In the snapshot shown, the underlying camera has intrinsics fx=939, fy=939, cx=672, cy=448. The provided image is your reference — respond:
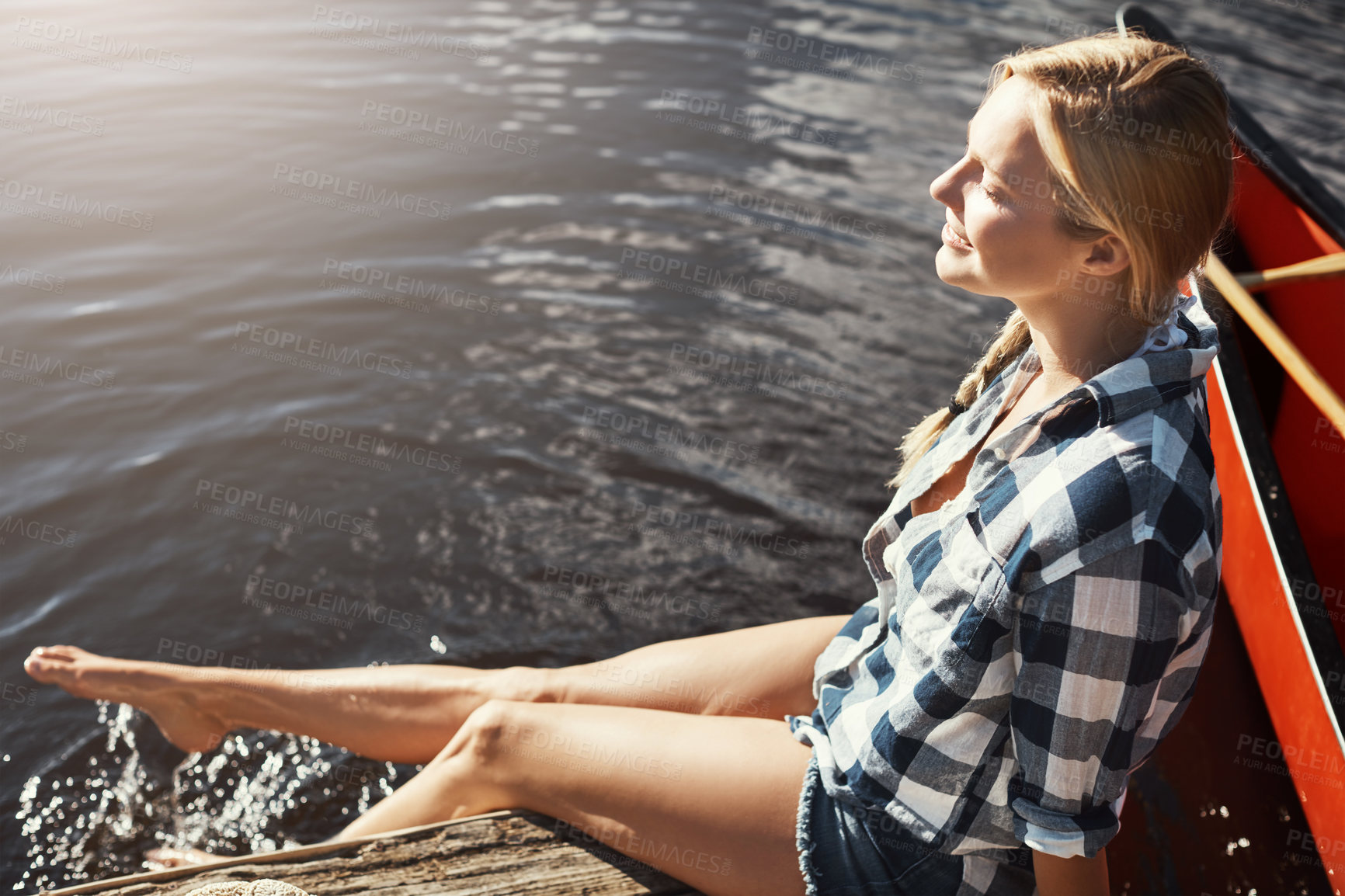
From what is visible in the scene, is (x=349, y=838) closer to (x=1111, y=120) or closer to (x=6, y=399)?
(x=1111, y=120)

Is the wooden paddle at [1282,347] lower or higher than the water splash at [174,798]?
higher

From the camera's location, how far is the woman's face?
1688 mm

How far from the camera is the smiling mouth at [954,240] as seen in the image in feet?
6.10

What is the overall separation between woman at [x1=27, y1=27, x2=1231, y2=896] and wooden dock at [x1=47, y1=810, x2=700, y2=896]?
76mm

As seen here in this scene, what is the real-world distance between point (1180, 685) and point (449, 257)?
5.65m

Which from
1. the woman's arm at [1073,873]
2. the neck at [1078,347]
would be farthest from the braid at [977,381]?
the woman's arm at [1073,873]

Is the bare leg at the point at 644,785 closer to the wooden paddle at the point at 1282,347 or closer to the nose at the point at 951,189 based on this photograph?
the nose at the point at 951,189

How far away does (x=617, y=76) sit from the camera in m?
9.44

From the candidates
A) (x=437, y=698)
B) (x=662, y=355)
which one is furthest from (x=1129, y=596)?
(x=662, y=355)

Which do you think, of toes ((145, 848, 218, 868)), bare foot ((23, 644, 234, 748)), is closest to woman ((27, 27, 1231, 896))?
toes ((145, 848, 218, 868))

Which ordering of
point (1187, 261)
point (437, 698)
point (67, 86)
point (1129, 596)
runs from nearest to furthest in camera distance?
point (1129, 596), point (1187, 261), point (437, 698), point (67, 86)

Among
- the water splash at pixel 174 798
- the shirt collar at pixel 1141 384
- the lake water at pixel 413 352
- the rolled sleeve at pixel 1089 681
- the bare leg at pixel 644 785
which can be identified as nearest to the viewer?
the rolled sleeve at pixel 1089 681

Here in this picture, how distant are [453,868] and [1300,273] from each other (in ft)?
12.2

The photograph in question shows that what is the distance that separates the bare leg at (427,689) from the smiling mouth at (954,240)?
3.50 feet
